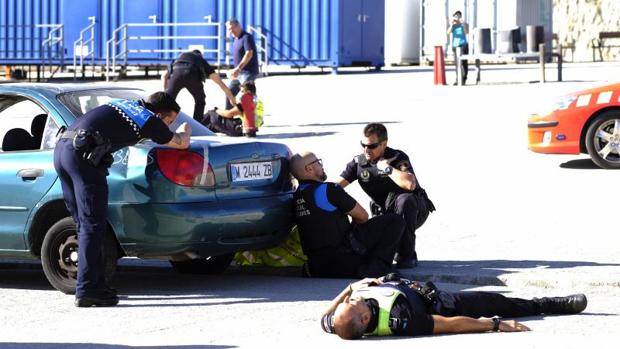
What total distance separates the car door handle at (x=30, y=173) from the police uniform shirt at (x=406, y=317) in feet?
8.97

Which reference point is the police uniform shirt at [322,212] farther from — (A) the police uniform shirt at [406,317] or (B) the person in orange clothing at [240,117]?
(B) the person in orange clothing at [240,117]

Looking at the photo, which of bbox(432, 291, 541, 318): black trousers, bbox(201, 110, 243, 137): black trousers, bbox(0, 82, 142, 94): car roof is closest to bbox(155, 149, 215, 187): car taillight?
bbox(0, 82, 142, 94): car roof

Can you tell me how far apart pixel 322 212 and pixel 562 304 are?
2.08 m

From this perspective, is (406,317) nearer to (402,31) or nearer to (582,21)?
(402,31)

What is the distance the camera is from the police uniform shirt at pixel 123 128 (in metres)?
8.65

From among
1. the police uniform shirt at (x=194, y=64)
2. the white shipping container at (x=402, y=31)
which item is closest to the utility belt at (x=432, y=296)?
the police uniform shirt at (x=194, y=64)

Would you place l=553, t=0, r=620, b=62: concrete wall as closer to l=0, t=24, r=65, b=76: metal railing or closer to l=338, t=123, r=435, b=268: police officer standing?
l=0, t=24, r=65, b=76: metal railing

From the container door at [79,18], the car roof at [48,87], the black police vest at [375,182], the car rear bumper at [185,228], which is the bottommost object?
the car rear bumper at [185,228]

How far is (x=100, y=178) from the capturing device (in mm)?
8680

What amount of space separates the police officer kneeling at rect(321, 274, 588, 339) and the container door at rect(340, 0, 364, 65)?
28481mm

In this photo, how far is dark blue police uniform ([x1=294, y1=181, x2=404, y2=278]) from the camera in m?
9.58

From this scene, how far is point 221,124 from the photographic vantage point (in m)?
19.1

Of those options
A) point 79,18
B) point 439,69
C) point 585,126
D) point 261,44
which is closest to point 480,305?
point 585,126

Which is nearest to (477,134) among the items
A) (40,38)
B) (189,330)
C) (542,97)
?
(542,97)
